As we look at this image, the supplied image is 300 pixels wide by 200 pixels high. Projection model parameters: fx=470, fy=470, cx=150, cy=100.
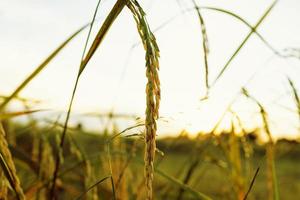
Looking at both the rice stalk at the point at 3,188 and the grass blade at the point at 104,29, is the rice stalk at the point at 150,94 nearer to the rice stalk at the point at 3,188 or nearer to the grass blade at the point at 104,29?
the grass blade at the point at 104,29

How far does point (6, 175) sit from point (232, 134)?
75 centimetres

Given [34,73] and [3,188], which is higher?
[34,73]

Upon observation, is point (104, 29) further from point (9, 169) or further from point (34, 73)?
point (9, 169)

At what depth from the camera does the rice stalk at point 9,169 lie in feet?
1.90

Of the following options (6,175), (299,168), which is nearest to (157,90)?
(6,175)

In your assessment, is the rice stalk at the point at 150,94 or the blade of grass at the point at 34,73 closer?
the rice stalk at the point at 150,94

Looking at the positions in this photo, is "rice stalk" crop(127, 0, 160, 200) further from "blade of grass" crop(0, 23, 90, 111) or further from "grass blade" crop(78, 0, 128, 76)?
"blade of grass" crop(0, 23, 90, 111)

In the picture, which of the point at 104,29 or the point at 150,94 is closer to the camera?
the point at 150,94

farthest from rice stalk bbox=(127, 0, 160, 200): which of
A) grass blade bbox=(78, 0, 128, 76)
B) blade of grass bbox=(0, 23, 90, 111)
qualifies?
blade of grass bbox=(0, 23, 90, 111)

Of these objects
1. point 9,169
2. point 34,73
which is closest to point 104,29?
point 34,73

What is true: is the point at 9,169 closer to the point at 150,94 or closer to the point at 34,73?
the point at 34,73

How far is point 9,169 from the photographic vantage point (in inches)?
24.0

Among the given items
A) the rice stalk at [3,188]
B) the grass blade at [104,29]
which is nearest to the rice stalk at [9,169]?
the rice stalk at [3,188]

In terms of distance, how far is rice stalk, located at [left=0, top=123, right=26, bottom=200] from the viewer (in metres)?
0.58
